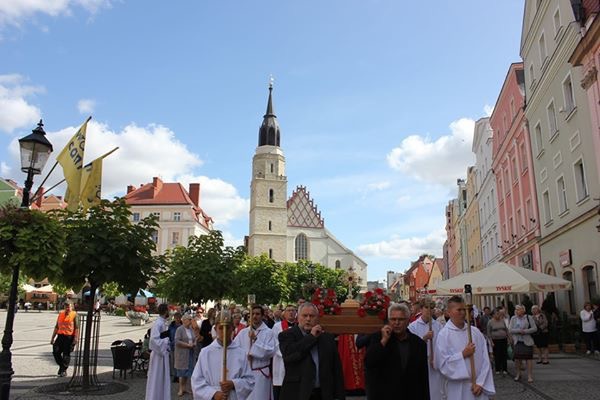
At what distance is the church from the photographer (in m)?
85.2

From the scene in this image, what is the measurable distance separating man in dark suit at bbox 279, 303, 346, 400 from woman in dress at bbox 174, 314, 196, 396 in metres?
6.83

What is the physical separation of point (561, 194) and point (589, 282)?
4295 mm

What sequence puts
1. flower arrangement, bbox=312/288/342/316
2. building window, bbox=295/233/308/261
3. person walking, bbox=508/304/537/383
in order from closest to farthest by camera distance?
1. flower arrangement, bbox=312/288/342/316
2. person walking, bbox=508/304/537/383
3. building window, bbox=295/233/308/261

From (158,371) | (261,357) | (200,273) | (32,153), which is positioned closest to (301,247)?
(200,273)

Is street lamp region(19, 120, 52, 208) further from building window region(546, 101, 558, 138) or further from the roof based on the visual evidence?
the roof

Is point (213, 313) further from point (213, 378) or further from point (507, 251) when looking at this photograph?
point (507, 251)

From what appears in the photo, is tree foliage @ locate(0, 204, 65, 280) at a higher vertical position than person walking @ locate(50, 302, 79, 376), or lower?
higher

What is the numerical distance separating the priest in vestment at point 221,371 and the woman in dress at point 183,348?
20.8 ft

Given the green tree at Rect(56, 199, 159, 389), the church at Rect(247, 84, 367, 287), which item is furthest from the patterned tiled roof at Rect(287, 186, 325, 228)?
the green tree at Rect(56, 199, 159, 389)

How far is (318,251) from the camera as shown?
303 feet

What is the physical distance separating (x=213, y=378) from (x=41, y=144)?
555 cm

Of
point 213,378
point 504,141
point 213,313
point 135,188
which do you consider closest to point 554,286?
point 213,313

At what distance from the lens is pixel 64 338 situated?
13.6 meters

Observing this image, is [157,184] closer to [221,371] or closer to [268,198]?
[268,198]
